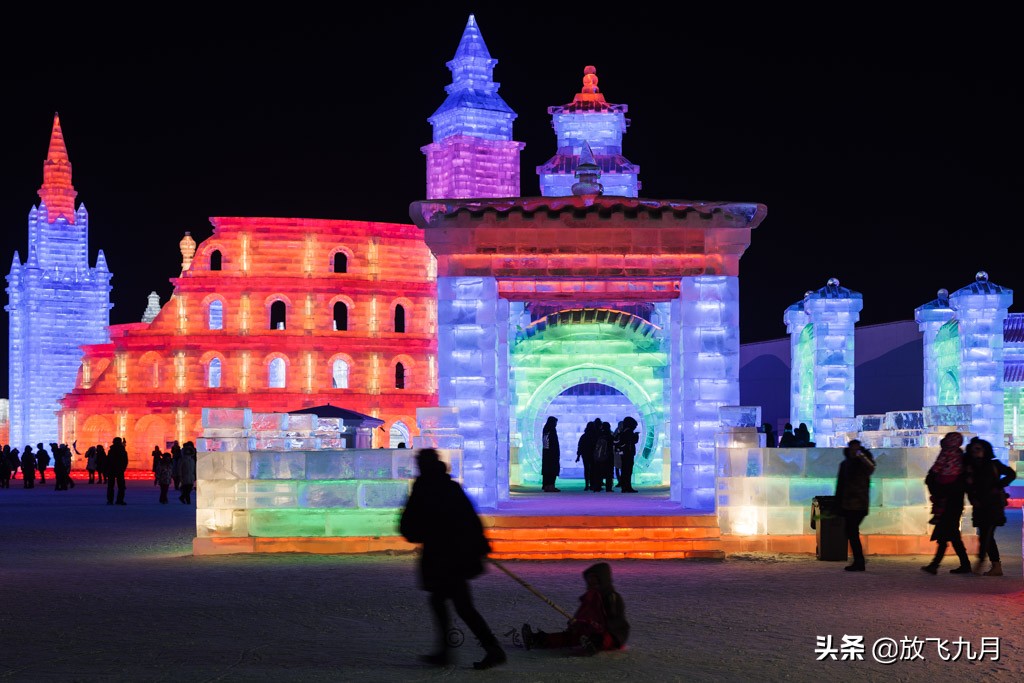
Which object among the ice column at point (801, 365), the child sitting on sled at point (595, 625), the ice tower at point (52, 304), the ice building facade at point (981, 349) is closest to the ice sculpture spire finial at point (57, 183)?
the ice tower at point (52, 304)

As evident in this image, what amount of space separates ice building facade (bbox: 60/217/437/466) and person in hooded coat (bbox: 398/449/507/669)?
45216mm

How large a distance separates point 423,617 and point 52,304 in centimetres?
6414

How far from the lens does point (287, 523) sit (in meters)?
17.9

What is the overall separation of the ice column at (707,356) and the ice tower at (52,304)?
186 ft

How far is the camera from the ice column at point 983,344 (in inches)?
1184

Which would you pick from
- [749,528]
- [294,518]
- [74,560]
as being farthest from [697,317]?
[74,560]

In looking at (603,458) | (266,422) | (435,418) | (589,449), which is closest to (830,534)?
(435,418)

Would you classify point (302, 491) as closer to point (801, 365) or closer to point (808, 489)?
point (808, 489)

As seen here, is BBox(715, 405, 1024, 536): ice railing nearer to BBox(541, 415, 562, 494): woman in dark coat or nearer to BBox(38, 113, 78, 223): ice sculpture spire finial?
BBox(541, 415, 562, 494): woman in dark coat

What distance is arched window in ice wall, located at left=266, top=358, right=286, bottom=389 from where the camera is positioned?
58.7 metres

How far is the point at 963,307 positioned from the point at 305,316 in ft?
103

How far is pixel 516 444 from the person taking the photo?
29.3m

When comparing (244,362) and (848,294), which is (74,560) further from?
(244,362)

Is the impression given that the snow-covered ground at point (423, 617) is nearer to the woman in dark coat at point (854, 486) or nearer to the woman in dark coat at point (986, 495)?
the woman in dark coat at point (986, 495)
